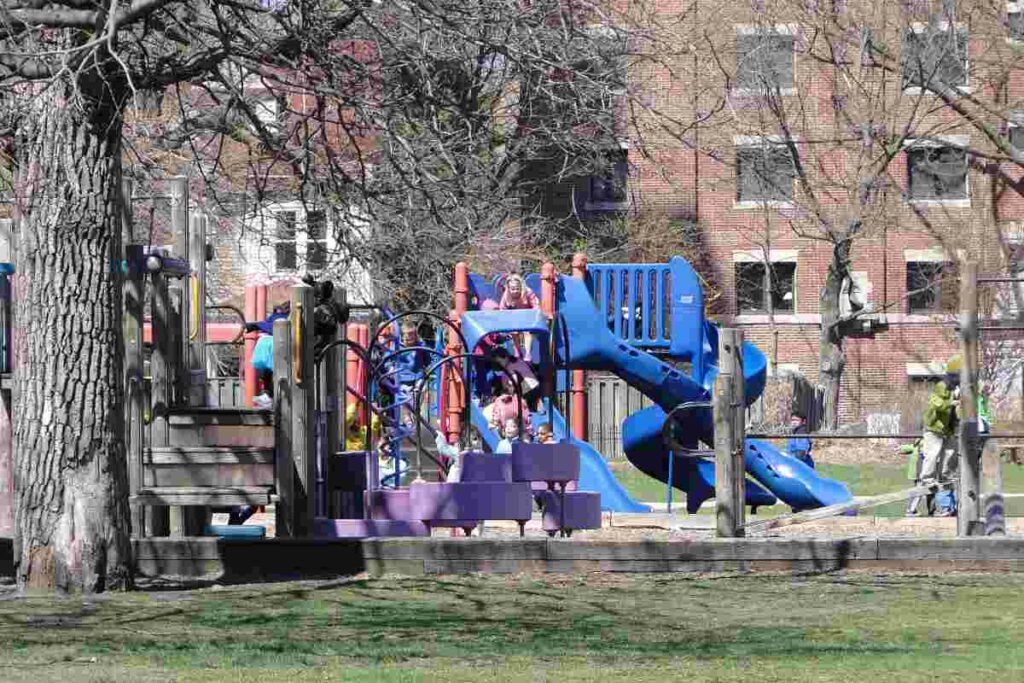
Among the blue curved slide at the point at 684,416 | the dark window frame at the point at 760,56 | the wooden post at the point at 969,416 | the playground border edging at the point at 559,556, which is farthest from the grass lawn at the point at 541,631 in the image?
the dark window frame at the point at 760,56

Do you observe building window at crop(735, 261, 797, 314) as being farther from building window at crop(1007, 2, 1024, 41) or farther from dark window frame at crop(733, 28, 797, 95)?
building window at crop(1007, 2, 1024, 41)

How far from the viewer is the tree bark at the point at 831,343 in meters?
44.0

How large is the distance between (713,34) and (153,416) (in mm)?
27817

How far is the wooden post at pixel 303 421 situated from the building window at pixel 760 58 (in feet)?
91.6

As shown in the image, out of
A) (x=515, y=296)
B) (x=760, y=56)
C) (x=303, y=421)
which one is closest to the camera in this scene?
(x=303, y=421)

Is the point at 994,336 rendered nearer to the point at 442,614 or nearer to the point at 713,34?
the point at 713,34

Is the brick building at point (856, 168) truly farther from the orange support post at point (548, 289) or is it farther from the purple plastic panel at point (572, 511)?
the purple plastic panel at point (572, 511)

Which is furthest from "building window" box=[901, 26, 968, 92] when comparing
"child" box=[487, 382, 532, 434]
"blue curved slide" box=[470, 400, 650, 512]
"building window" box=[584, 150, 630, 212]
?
"child" box=[487, 382, 532, 434]

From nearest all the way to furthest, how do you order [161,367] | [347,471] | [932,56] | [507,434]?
[161,367] → [347,471] → [507,434] → [932,56]

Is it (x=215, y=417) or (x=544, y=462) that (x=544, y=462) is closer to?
(x=544, y=462)

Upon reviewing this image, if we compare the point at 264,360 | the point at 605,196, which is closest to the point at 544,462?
Result: the point at 264,360

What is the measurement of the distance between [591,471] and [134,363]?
727 centimetres

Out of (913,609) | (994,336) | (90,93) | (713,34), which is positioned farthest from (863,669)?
(713,34)

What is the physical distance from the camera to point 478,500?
14305 mm
